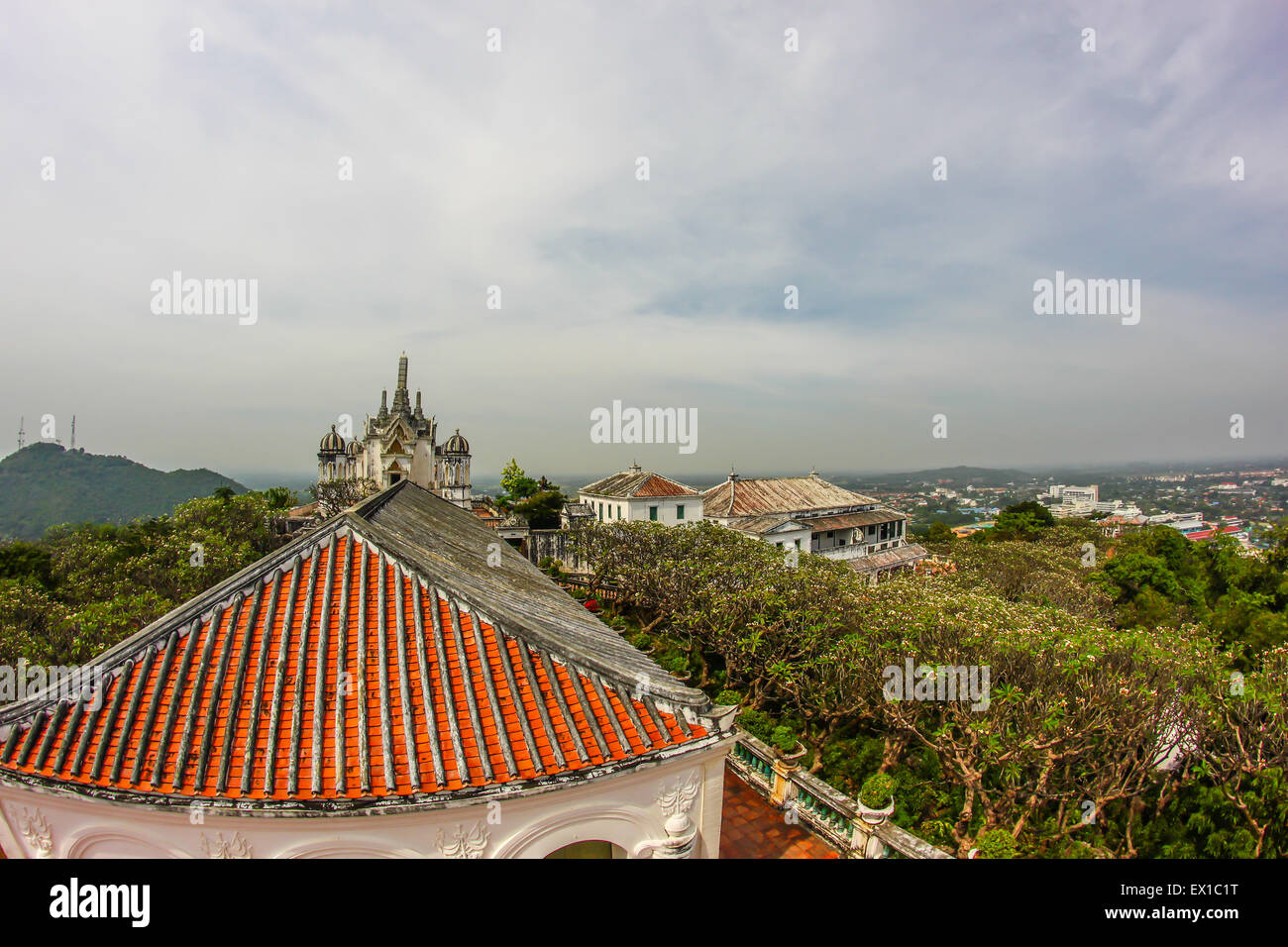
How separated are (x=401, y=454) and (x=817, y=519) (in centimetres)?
3059


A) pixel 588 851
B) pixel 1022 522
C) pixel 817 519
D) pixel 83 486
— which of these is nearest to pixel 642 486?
pixel 817 519

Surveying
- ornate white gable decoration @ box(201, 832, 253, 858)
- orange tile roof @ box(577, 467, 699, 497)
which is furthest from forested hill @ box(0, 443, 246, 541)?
ornate white gable decoration @ box(201, 832, 253, 858)

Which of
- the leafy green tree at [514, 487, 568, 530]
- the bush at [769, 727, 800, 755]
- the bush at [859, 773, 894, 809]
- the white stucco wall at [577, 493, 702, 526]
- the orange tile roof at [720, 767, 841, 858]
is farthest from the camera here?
the leafy green tree at [514, 487, 568, 530]

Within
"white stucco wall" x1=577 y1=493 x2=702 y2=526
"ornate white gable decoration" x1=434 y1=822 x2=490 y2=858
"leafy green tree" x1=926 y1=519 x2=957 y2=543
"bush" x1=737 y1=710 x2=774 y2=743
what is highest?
"white stucco wall" x1=577 y1=493 x2=702 y2=526

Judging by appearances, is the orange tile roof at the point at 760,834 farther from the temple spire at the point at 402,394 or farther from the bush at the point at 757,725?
the temple spire at the point at 402,394

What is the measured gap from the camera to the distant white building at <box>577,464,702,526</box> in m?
42.4

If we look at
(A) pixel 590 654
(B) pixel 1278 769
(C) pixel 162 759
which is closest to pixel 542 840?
(A) pixel 590 654

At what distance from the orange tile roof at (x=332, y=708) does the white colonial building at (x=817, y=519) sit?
33.3 metres

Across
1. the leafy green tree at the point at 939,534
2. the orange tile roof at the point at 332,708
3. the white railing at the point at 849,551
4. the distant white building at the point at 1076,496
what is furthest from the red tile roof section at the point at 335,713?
the distant white building at the point at 1076,496

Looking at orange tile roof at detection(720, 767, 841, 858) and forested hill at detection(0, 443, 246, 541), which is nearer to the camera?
orange tile roof at detection(720, 767, 841, 858)

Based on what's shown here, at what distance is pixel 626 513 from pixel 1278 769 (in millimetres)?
33480

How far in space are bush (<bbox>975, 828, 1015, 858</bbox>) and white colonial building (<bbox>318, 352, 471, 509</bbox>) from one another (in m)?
32.4

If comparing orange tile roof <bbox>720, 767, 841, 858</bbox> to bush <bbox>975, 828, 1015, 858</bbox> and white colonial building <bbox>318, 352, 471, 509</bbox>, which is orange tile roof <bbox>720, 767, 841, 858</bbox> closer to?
bush <bbox>975, 828, 1015, 858</bbox>

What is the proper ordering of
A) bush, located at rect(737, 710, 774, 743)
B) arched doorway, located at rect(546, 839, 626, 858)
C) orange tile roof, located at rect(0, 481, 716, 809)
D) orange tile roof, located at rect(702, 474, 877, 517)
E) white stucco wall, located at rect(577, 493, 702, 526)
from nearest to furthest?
1. orange tile roof, located at rect(0, 481, 716, 809)
2. arched doorway, located at rect(546, 839, 626, 858)
3. bush, located at rect(737, 710, 774, 743)
4. white stucco wall, located at rect(577, 493, 702, 526)
5. orange tile roof, located at rect(702, 474, 877, 517)
